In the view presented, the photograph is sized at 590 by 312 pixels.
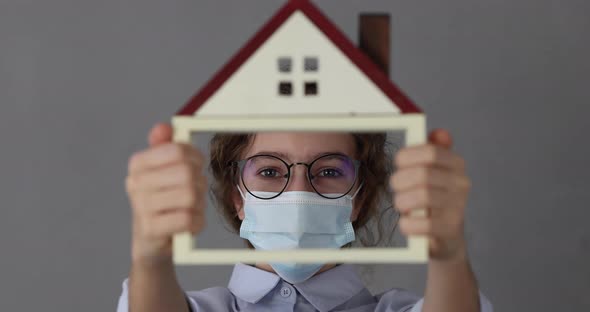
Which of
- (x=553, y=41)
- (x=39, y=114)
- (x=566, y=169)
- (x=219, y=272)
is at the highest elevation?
(x=553, y=41)

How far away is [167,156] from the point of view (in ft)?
3.79

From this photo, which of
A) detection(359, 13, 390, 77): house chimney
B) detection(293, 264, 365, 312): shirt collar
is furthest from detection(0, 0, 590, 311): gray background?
detection(359, 13, 390, 77): house chimney

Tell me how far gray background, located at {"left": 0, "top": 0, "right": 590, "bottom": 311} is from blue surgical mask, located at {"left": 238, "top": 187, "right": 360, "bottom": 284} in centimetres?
70

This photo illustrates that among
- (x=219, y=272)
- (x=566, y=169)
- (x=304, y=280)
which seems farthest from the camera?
(x=219, y=272)

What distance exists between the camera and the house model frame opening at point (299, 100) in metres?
1.15

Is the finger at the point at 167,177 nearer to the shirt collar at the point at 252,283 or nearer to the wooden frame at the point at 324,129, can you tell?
the wooden frame at the point at 324,129

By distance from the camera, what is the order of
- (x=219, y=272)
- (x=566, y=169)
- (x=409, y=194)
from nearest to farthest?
(x=409, y=194), (x=566, y=169), (x=219, y=272)

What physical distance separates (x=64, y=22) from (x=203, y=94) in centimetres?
125

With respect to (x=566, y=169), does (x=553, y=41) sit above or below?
above

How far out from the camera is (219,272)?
2361 mm

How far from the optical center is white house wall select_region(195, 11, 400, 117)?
3.82 feet

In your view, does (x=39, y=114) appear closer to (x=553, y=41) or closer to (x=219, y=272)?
(x=219, y=272)

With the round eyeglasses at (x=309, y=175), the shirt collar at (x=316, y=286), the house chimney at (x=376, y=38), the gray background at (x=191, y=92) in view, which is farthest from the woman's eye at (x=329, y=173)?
the gray background at (x=191, y=92)

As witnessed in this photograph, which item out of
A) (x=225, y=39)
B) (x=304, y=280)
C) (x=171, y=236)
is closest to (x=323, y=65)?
(x=171, y=236)
